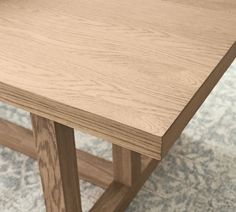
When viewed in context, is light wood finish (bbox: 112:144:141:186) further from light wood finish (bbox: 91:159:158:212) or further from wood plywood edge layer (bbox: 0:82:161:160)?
wood plywood edge layer (bbox: 0:82:161:160)

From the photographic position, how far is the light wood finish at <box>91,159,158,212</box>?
1.16 metres

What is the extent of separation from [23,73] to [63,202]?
0.33 meters

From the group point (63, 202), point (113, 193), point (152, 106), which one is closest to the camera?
point (152, 106)

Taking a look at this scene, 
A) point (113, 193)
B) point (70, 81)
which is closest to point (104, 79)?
point (70, 81)

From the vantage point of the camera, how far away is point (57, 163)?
0.87m

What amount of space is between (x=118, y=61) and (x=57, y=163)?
25cm

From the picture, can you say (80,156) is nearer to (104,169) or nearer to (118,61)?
(104,169)

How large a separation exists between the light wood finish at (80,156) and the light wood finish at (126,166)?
54 mm

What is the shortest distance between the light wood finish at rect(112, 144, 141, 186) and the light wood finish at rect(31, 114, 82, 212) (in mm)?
211

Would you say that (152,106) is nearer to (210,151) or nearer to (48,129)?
(48,129)

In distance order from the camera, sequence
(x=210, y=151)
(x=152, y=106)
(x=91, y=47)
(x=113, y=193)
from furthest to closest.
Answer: (x=210, y=151) → (x=113, y=193) → (x=91, y=47) → (x=152, y=106)

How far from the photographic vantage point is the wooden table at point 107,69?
668 mm

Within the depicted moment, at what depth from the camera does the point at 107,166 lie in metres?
1.29

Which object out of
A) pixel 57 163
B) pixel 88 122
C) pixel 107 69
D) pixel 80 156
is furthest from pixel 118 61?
pixel 80 156
